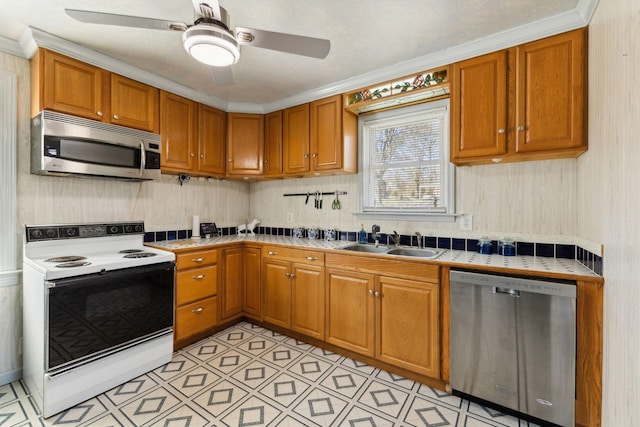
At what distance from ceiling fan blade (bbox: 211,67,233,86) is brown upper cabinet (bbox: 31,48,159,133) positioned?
1144mm

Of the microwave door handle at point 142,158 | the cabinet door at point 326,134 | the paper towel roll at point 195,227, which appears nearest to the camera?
the microwave door handle at point 142,158

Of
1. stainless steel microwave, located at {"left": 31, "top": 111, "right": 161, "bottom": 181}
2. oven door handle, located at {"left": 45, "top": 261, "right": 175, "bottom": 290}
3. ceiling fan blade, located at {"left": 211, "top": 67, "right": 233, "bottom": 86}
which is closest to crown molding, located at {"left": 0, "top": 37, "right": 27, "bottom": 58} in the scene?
stainless steel microwave, located at {"left": 31, "top": 111, "right": 161, "bottom": 181}

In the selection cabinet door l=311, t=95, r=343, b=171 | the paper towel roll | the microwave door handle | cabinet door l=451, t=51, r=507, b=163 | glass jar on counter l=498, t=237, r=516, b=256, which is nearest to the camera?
cabinet door l=451, t=51, r=507, b=163

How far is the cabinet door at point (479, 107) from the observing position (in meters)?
1.97

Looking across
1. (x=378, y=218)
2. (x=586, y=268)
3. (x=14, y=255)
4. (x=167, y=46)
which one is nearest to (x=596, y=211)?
(x=586, y=268)

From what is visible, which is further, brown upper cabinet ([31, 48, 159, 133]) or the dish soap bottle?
the dish soap bottle

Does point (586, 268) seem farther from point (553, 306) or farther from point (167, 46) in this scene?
point (167, 46)

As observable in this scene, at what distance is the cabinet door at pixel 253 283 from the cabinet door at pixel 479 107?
210 centimetres

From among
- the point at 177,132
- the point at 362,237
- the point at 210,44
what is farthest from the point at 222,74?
the point at 362,237

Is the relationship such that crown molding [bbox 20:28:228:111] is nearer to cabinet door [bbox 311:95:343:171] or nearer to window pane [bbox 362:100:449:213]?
cabinet door [bbox 311:95:343:171]

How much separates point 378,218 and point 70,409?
105 inches

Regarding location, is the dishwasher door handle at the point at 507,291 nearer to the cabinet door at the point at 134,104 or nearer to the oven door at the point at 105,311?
the oven door at the point at 105,311

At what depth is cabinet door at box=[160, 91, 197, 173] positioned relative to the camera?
273 cm

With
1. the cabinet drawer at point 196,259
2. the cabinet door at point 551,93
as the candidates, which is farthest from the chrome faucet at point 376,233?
the cabinet drawer at point 196,259
